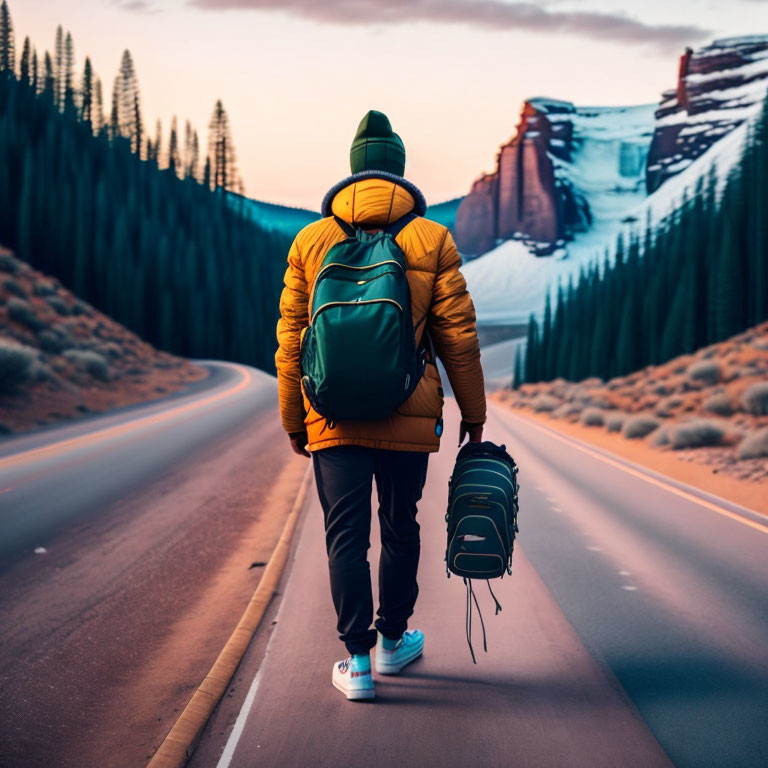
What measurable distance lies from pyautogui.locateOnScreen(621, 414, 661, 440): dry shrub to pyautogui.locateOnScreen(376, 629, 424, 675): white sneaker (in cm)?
1740

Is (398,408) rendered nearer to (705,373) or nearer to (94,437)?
(94,437)

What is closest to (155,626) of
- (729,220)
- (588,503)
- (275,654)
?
(275,654)

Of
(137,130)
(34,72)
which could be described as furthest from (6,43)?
(137,130)

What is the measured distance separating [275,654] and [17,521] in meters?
5.41

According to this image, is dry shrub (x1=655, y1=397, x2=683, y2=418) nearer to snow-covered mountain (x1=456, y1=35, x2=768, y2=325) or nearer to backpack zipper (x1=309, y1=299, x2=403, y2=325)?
backpack zipper (x1=309, y1=299, x2=403, y2=325)

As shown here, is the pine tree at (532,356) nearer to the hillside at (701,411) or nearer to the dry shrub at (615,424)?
the hillside at (701,411)

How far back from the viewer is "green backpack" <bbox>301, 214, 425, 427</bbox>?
317 centimetres

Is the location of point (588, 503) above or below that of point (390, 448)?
below

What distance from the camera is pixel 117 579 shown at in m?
6.46

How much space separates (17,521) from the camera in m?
8.55

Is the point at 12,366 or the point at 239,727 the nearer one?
the point at 239,727

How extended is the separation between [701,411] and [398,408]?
22.2m

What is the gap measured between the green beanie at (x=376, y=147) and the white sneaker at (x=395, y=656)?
2.24 metres

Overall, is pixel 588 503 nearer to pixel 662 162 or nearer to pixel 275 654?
pixel 275 654
